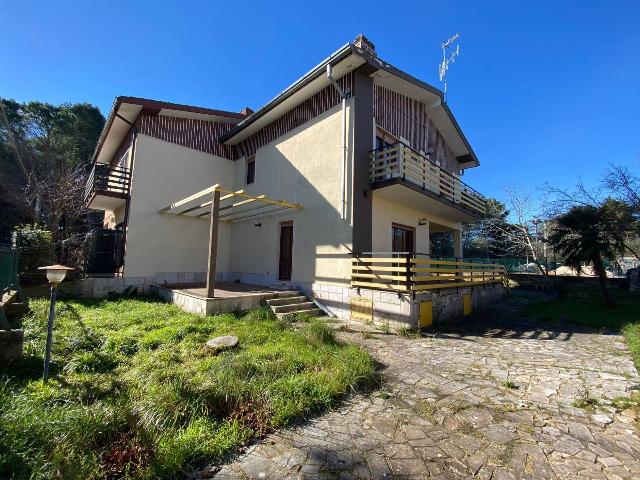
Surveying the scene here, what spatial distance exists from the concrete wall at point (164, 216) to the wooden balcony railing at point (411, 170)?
8089 mm

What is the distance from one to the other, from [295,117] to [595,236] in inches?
459

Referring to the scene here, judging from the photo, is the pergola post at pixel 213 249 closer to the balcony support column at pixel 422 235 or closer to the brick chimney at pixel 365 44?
the brick chimney at pixel 365 44

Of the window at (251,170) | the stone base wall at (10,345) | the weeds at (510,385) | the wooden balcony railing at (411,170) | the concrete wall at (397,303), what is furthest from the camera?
the window at (251,170)

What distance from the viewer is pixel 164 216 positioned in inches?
492

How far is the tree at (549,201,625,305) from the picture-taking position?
34.9 ft

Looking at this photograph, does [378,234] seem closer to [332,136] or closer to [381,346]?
[332,136]

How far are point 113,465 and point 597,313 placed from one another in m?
12.9

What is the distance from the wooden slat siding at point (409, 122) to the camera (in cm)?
1118

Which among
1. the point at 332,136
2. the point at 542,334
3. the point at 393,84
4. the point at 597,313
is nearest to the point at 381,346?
the point at 542,334

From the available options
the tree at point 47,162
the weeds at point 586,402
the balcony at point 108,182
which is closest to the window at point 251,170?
the balcony at point 108,182

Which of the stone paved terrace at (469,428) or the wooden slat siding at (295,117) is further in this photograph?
the wooden slat siding at (295,117)

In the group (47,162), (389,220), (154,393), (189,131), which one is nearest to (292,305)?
(389,220)

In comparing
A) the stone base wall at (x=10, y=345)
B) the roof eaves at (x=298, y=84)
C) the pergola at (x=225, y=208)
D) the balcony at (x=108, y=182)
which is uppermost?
the roof eaves at (x=298, y=84)

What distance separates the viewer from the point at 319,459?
268cm
